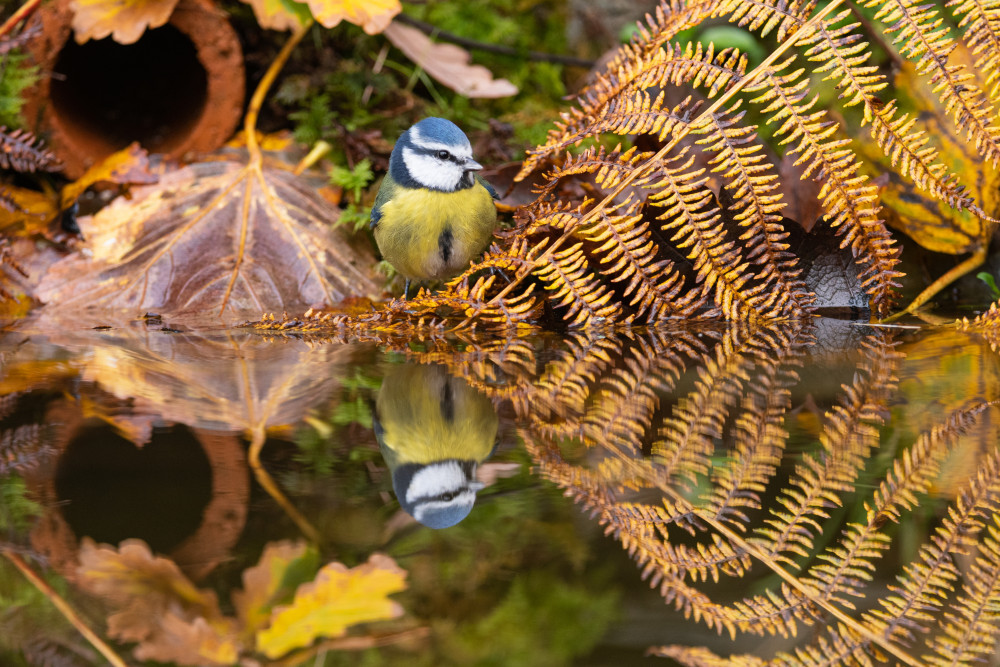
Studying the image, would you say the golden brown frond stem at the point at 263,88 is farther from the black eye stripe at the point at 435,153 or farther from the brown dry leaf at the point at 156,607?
the brown dry leaf at the point at 156,607

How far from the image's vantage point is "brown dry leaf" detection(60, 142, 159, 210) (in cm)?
364

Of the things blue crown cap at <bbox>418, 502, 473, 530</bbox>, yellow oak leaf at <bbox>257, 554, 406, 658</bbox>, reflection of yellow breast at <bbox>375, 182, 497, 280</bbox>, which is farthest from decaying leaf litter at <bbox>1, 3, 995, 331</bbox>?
yellow oak leaf at <bbox>257, 554, 406, 658</bbox>

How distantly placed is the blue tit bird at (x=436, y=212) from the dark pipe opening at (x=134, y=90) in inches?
58.4

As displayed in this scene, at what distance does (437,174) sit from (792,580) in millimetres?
2241

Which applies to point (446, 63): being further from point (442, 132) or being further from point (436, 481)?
point (436, 481)

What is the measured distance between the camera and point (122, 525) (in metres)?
1.15

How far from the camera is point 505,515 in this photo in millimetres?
1186

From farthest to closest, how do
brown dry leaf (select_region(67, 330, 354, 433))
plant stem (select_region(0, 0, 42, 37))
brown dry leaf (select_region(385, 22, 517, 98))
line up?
brown dry leaf (select_region(385, 22, 517, 98)) → plant stem (select_region(0, 0, 42, 37)) → brown dry leaf (select_region(67, 330, 354, 433))

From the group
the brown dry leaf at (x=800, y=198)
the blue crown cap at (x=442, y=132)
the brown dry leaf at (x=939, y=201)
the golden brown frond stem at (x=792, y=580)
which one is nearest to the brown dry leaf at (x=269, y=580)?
the golden brown frond stem at (x=792, y=580)

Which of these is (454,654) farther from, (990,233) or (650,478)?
(990,233)

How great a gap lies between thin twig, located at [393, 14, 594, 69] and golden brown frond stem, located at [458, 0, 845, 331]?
1.99m

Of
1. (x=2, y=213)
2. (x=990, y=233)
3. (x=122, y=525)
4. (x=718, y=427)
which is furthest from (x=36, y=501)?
(x=990, y=233)

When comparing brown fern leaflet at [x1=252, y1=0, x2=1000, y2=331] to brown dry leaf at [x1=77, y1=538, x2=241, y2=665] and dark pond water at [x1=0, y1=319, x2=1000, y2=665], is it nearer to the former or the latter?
→ dark pond water at [x1=0, y1=319, x2=1000, y2=665]

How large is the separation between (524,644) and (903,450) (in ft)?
2.82
